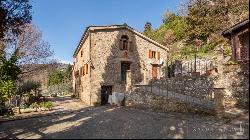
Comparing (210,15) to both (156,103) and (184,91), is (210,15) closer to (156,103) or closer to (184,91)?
(184,91)

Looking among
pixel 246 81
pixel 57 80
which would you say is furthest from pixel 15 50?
pixel 57 80

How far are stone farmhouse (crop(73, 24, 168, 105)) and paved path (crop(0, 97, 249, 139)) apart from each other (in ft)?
34.0

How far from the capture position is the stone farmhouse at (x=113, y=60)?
94.7 feet

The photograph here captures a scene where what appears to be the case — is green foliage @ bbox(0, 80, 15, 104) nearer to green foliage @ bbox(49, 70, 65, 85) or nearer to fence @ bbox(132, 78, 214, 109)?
fence @ bbox(132, 78, 214, 109)

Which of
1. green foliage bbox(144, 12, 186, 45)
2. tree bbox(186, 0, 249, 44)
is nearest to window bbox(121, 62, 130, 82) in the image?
tree bbox(186, 0, 249, 44)

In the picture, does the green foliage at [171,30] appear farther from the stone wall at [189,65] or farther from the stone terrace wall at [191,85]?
the stone terrace wall at [191,85]

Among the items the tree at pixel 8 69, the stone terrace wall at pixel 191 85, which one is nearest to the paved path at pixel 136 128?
the stone terrace wall at pixel 191 85

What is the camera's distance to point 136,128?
14.7m

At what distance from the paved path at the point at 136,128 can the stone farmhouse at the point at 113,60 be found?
1037 centimetres

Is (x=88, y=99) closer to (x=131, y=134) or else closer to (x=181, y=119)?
(x=181, y=119)

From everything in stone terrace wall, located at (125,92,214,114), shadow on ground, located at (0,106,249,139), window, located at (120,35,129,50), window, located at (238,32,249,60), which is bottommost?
shadow on ground, located at (0,106,249,139)

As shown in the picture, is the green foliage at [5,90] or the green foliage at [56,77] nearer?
the green foliage at [5,90]

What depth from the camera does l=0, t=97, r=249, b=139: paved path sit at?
1311cm

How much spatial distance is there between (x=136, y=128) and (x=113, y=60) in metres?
15.7
